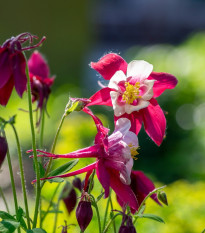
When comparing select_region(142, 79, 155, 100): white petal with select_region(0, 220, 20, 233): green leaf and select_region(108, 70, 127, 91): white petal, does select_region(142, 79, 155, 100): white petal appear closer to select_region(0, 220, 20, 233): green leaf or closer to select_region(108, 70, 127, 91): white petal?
select_region(108, 70, 127, 91): white petal

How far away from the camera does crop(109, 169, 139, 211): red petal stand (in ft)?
3.58

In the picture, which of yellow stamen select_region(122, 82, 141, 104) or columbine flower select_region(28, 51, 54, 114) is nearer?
yellow stamen select_region(122, 82, 141, 104)

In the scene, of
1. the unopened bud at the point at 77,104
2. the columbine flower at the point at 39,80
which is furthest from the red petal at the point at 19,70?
the columbine flower at the point at 39,80

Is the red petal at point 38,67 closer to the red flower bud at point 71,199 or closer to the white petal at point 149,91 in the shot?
the red flower bud at point 71,199

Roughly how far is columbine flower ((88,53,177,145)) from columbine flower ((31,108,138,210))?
0.06m

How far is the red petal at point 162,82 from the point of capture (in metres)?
1.19

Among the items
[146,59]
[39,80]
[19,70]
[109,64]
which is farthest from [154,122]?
[146,59]

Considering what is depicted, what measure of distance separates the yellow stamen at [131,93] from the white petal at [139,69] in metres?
0.02

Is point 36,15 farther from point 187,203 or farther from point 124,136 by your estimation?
point 124,136

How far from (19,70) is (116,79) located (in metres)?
0.20

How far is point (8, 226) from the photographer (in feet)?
3.41

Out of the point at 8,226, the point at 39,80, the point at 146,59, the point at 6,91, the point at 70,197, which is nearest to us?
the point at 8,226

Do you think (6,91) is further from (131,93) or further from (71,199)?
(71,199)

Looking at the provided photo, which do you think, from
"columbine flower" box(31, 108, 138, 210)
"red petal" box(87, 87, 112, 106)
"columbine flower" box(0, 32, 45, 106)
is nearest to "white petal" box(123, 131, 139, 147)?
"columbine flower" box(31, 108, 138, 210)
